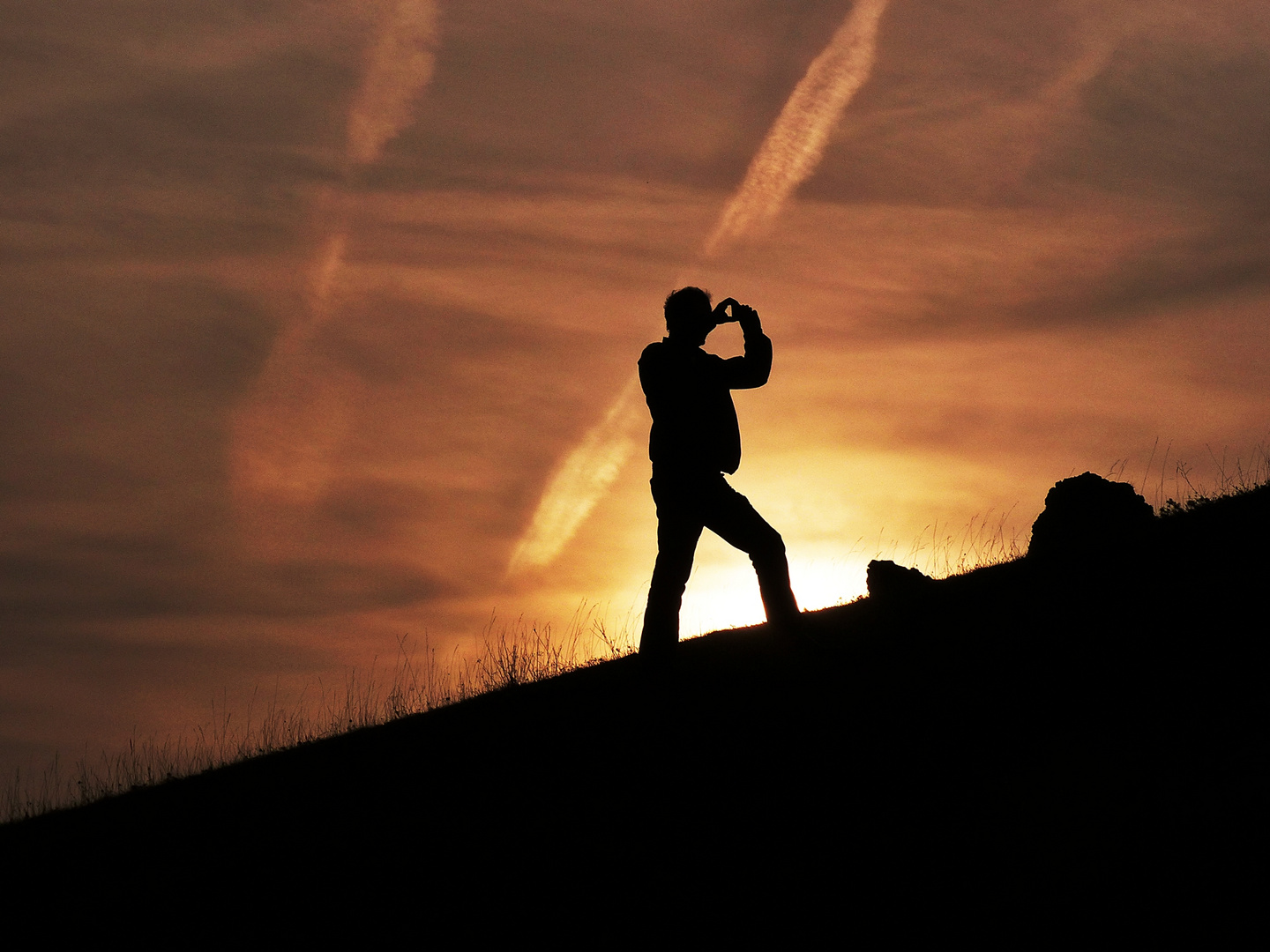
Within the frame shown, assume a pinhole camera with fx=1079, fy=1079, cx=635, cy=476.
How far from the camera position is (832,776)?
20.2ft

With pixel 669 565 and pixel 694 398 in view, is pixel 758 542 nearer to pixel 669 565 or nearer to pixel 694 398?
pixel 669 565

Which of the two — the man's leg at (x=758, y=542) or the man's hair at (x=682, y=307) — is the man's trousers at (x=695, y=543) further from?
the man's hair at (x=682, y=307)

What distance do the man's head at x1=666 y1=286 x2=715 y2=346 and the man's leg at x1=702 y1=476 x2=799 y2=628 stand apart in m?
1.03

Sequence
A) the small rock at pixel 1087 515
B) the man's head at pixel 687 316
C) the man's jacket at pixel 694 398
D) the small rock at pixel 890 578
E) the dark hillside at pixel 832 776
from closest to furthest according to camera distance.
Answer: the dark hillside at pixel 832 776, the man's jacket at pixel 694 398, the man's head at pixel 687 316, the small rock at pixel 890 578, the small rock at pixel 1087 515

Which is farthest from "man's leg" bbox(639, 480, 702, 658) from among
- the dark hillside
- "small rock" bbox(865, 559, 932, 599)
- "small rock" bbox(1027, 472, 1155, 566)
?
"small rock" bbox(1027, 472, 1155, 566)

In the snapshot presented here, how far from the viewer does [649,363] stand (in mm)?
7418

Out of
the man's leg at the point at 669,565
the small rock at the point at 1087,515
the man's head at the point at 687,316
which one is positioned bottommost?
the man's leg at the point at 669,565

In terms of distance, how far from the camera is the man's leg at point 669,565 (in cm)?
741

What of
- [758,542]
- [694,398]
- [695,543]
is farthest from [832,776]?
[694,398]

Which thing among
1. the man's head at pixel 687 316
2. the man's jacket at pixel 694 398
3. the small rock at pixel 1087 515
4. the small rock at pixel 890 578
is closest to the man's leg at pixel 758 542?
the man's jacket at pixel 694 398

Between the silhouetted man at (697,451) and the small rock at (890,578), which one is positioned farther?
the small rock at (890,578)

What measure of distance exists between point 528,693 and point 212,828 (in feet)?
12.0

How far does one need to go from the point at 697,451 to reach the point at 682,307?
102 cm

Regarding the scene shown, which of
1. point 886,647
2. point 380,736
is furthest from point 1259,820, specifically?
point 380,736
